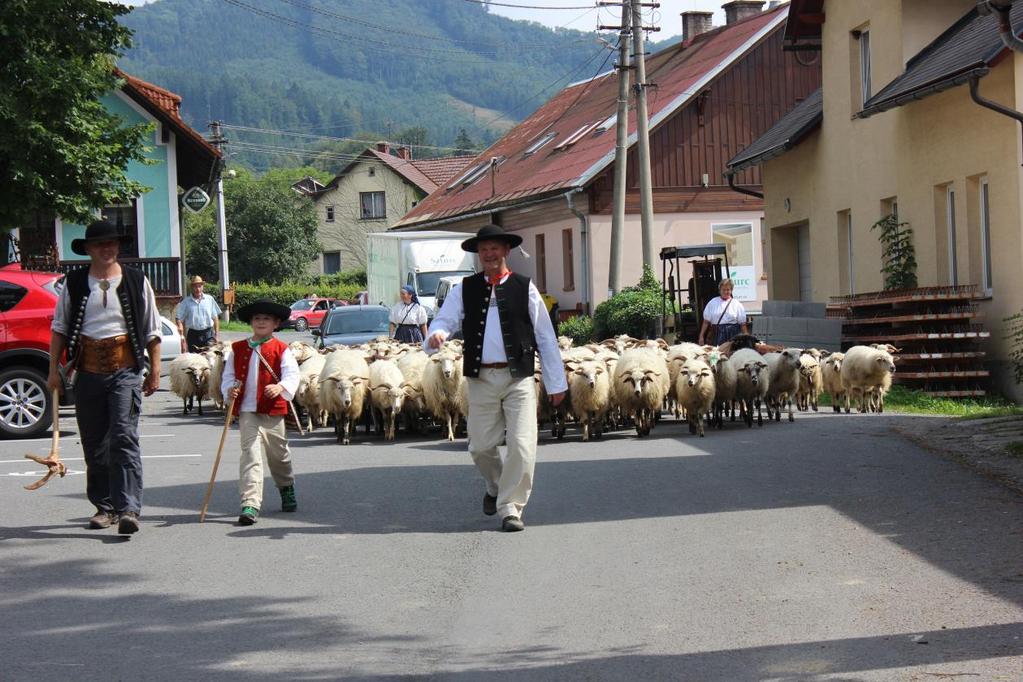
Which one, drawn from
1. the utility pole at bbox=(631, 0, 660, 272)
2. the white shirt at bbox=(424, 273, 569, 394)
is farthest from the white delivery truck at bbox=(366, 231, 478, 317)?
the white shirt at bbox=(424, 273, 569, 394)

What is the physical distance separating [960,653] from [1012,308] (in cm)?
1353

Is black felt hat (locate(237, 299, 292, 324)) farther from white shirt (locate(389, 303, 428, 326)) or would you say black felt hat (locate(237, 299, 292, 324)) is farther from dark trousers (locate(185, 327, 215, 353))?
white shirt (locate(389, 303, 428, 326))

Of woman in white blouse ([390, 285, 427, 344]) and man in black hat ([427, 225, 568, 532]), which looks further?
woman in white blouse ([390, 285, 427, 344])

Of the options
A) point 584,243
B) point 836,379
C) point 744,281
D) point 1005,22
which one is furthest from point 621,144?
point 1005,22

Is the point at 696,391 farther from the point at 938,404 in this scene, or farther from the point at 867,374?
the point at 938,404

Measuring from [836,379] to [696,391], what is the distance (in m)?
3.72

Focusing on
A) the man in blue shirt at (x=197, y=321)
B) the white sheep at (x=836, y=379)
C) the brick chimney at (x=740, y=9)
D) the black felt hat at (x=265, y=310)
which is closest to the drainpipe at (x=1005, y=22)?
the black felt hat at (x=265, y=310)

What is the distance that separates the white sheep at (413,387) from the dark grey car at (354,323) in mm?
9397

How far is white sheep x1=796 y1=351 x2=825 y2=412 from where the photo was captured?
61.7 feet

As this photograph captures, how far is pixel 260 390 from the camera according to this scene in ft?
33.4

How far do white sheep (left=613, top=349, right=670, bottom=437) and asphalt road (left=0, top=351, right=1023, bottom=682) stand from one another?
3.20 meters

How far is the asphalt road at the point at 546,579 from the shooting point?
243 inches

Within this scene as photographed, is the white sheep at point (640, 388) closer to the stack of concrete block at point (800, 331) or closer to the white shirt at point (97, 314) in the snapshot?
the stack of concrete block at point (800, 331)

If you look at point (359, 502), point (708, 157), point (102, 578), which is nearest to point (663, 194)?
point (708, 157)
